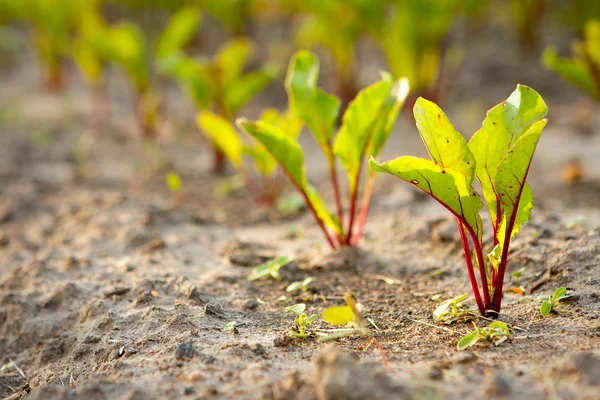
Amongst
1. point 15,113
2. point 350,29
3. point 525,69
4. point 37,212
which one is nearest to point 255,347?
point 37,212

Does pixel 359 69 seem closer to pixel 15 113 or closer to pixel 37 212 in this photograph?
pixel 15 113

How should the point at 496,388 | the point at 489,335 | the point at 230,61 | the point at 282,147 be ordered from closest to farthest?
the point at 496,388, the point at 489,335, the point at 282,147, the point at 230,61

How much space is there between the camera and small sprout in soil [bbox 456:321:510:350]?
4.44 ft

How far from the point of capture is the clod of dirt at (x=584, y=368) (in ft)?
3.60

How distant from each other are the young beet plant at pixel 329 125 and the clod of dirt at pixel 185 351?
0.68 m

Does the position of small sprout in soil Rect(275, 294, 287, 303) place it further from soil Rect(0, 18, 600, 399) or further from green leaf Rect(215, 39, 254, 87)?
green leaf Rect(215, 39, 254, 87)

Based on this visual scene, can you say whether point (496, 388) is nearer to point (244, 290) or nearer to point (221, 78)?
point (244, 290)

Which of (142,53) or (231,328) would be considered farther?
(142,53)

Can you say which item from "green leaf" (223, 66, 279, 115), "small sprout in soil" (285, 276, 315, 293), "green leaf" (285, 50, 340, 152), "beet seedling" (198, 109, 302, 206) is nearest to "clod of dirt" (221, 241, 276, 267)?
"small sprout in soil" (285, 276, 315, 293)

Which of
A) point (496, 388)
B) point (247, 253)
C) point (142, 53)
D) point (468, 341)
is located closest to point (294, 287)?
point (247, 253)

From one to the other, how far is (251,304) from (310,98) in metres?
0.69

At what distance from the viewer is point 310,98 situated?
6.52ft

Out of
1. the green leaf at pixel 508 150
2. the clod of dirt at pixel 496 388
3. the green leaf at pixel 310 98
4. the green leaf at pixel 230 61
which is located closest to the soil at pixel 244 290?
the clod of dirt at pixel 496 388

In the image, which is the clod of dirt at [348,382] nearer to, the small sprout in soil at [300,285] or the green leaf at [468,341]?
the green leaf at [468,341]
